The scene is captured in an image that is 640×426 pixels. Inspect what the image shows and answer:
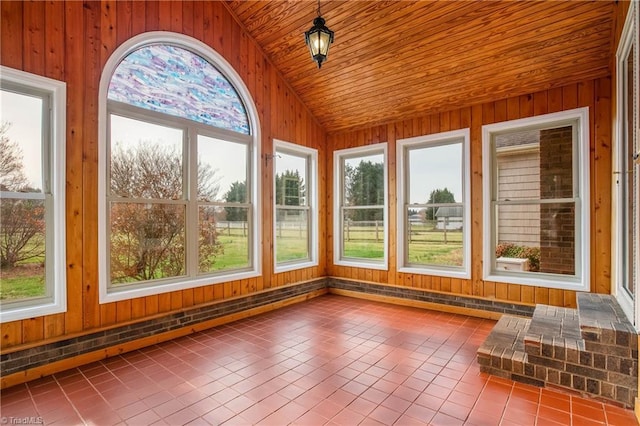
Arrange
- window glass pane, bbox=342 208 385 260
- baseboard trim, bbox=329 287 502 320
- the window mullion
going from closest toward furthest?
1. the window mullion
2. baseboard trim, bbox=329 287 502 320
3. window glass pane, bbox=342 208 385 260

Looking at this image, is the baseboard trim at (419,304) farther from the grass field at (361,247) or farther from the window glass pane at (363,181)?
the window glass pane at (363,181)

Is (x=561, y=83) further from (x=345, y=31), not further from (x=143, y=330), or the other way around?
(x=143, y=330)

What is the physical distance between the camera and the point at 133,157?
3422mm

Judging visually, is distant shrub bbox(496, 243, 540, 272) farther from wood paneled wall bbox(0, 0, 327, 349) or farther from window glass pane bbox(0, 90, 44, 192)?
window glass pane bbox(0, 90, 44, 192)

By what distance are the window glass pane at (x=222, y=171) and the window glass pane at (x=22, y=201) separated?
1.54 m

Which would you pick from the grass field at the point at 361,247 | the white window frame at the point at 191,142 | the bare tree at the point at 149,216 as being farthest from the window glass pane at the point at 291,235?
the bare tree at the point at 149,216

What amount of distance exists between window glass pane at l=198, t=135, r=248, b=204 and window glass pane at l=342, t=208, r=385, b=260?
2015 millimetres

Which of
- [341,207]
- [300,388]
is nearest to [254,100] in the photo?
[341,207]

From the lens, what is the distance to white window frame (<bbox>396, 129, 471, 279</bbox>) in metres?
4.42

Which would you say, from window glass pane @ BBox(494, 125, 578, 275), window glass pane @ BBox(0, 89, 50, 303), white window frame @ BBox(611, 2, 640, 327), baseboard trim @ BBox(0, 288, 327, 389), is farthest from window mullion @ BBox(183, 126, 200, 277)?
white window frame @ BBox(611, 2, 640, 327)

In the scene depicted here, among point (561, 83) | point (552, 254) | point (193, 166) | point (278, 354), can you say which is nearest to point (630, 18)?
point (561, 83)

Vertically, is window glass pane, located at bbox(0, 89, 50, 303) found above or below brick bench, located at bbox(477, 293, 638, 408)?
above

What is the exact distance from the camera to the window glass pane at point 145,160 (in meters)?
3.30

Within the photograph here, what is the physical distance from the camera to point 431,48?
3725 millimetres
